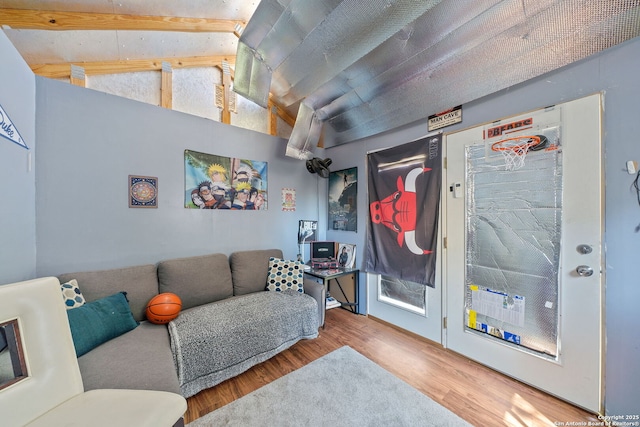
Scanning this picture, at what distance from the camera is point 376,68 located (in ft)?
7.04

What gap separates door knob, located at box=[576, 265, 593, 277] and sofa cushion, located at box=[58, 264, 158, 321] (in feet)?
11.3

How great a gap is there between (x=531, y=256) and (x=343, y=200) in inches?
A: 84.8

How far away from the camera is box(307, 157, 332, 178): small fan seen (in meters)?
3.25

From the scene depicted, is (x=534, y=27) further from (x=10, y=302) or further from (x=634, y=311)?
(x=10, y=302)

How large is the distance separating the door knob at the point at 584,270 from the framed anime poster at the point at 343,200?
6.82ft

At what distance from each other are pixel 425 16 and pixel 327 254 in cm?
269

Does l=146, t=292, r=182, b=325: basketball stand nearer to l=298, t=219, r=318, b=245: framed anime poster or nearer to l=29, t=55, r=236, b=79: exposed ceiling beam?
l=298, t=219, r=318, b=245: framed anime poster

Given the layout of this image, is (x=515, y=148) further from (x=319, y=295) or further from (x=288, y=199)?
Answer: (x=288, y=199)

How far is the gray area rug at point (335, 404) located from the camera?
1.44 metres

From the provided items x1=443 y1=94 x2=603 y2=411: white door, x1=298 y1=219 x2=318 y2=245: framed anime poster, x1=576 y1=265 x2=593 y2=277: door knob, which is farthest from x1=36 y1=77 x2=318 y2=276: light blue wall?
x1=576 y1=265 x2=593 y2=277: door knob

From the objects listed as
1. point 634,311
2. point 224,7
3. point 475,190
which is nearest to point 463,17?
point 475,190

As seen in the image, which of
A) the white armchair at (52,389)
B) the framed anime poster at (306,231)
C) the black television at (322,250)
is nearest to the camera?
the white armchair at (52,389)

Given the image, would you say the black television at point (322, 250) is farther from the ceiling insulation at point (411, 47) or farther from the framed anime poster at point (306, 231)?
the ceiling insulation at point (411, 47)

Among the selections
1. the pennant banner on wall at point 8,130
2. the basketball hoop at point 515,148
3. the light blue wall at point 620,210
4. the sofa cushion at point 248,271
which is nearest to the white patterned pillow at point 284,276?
the sofa cushion at point 248,271
